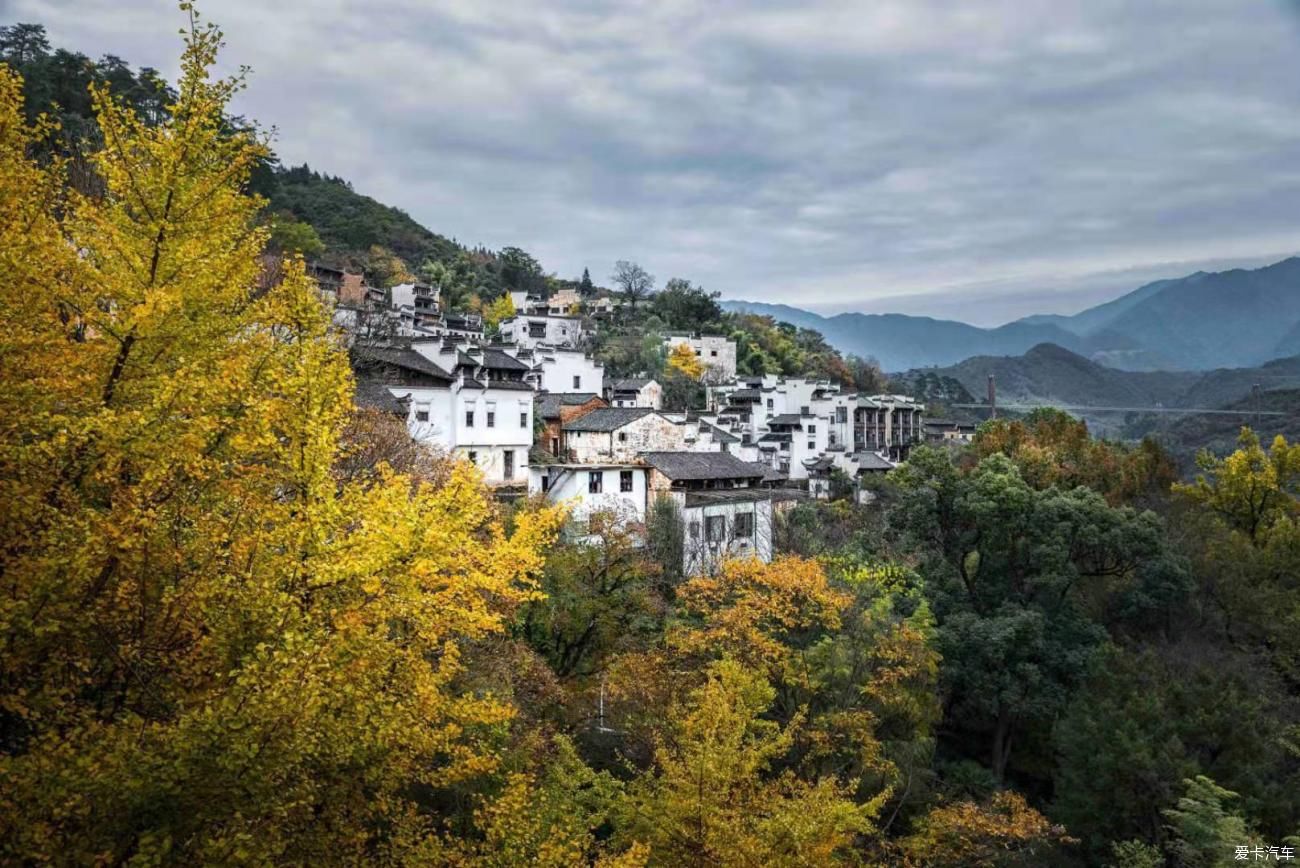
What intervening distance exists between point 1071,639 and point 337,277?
208ft

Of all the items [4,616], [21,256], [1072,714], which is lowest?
[1072,714]

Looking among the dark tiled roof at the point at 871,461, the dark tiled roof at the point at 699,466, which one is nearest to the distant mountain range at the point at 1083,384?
the dark tiled roof at the point at 871,461

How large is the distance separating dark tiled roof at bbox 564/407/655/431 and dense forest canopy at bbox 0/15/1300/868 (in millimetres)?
11777

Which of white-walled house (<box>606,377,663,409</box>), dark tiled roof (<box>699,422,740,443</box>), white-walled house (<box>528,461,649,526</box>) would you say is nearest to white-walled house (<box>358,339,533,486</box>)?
white-walled house (<box>528,461,649,526</box>)

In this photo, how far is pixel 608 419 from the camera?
4034 centimetres

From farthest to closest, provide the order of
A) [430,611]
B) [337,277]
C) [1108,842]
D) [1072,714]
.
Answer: [337,277] < [1072,714] < [1108,842] < [430,611]

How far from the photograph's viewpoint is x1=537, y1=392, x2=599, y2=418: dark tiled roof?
150ft

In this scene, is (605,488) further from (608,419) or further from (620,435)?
(608,419)

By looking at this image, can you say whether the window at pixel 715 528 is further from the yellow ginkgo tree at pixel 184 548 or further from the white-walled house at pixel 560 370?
the yellow ginkgo tree at pixel 184 548

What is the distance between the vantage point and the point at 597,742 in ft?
60.7

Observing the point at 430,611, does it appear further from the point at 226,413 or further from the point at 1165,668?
the point at 1165,668

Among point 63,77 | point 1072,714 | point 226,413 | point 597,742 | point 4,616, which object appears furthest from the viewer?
point 63,77

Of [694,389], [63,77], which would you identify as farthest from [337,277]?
[694,389]

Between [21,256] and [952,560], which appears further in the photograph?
[952,560]
